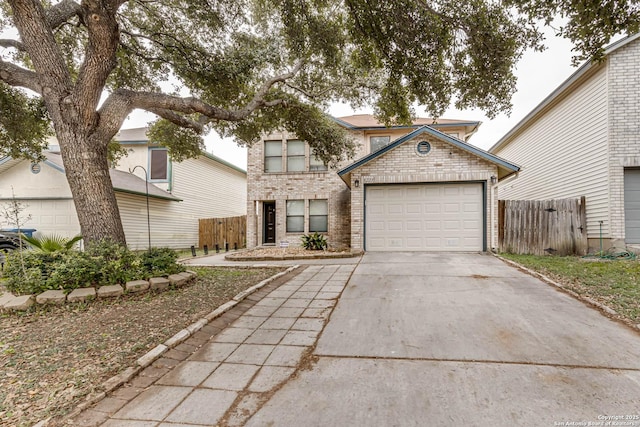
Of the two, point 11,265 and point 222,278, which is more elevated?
point 11,265

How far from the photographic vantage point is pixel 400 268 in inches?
275

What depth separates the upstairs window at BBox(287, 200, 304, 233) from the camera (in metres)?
13.1

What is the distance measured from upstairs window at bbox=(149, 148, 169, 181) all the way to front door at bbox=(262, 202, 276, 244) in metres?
5.43

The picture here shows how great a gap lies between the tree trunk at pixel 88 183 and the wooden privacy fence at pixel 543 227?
428 inches

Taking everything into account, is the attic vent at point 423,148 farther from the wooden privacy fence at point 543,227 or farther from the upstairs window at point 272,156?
the upstairs window at point 272,156

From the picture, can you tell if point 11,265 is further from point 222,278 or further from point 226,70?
point 226,70

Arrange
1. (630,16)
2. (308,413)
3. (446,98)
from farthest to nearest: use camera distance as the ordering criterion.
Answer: (446,98), (630,16), (308,413)

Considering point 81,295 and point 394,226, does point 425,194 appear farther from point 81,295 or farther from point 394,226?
point 81,295

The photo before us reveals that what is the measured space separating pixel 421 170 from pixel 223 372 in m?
8.90

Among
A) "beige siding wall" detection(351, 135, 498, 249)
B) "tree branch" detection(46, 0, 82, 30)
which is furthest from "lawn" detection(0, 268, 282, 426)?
"beige siding wall" detection(351, 135, 498, 249)

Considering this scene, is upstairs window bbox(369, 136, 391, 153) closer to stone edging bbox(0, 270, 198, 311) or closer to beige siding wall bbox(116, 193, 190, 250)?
beige siding wall bbox(116, 193, 190, 250)

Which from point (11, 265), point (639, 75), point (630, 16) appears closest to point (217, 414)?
point (11, 265)

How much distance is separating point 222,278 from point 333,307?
3.07 metres

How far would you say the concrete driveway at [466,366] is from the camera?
201cm
